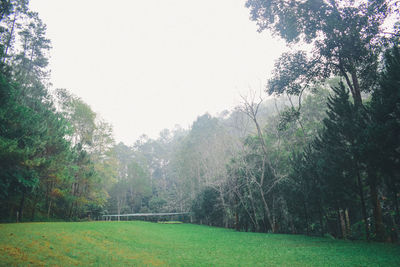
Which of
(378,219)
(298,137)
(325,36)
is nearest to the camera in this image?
(378,219)

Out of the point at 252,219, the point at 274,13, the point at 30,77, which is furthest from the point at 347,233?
the point at 30,77

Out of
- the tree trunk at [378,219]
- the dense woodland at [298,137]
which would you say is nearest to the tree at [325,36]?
the dense woodland at [298,137]

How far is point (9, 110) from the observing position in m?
11.7

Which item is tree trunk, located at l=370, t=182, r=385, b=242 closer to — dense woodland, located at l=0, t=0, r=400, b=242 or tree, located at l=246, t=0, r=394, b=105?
dense woodland, located at l=0, t=0, r=400, b=242

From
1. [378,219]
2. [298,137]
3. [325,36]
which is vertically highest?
[325,36]

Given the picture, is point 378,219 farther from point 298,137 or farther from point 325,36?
point 298,137

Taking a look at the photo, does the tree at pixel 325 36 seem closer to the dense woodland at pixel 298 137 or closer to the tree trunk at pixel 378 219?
the dense woodland at pixel 298 137

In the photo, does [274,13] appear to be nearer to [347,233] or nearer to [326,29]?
[326,29]

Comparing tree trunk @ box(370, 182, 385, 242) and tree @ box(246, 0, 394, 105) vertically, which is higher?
tree @ box(246, 0, 394, 105)

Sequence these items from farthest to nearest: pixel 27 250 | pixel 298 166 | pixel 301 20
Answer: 1. pixel 298 166
2. pixel 301 20
3. pixel 27 250

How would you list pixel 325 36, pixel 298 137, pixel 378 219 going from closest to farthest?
pixel 378 219
pixel 325 36
pixel 298 137

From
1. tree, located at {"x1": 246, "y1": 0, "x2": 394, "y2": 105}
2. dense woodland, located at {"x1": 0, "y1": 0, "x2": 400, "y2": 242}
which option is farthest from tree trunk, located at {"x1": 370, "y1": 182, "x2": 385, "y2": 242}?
tree, located at {"x1": 246, "y1": 0, "x2": 394, "y2": 105}

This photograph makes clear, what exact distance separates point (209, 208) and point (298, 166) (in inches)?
650

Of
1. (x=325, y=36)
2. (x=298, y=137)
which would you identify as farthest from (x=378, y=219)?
(x=298, y=137)
